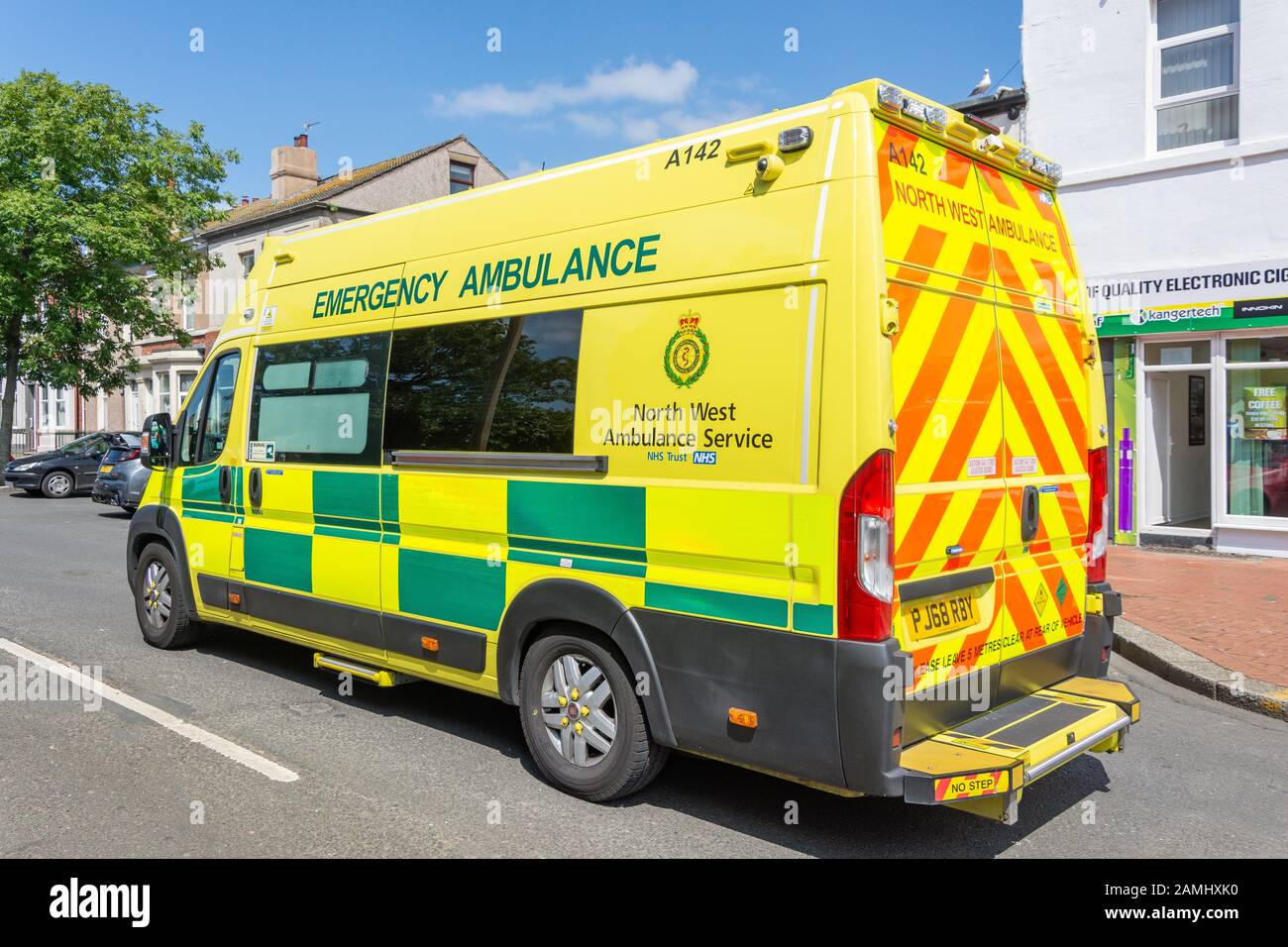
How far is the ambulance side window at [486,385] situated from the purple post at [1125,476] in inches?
389

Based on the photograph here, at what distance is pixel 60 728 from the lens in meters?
5.53

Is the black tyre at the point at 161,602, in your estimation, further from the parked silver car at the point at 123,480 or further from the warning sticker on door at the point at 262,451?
the parked silver car at the point at 123,480

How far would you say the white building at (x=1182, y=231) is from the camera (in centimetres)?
1152

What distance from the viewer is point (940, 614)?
4.03 metres

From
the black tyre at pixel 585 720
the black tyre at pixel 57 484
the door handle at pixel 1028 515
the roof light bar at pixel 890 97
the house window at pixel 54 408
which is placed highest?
the house window at pixel 54 408

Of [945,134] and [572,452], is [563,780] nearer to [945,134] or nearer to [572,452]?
[572,452]

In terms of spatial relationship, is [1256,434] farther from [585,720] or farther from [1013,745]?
[585,720]

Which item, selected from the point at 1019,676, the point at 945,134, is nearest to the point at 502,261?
the point at 945,134

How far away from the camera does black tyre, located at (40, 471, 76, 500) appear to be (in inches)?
931

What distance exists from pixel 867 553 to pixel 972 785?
2.85ft

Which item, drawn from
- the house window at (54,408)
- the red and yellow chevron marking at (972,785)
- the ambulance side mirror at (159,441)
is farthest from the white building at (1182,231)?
the house window at (54,408)

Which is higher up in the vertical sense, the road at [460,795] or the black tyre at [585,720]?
the black tyre at [585,720]

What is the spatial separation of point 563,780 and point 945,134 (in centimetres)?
315
